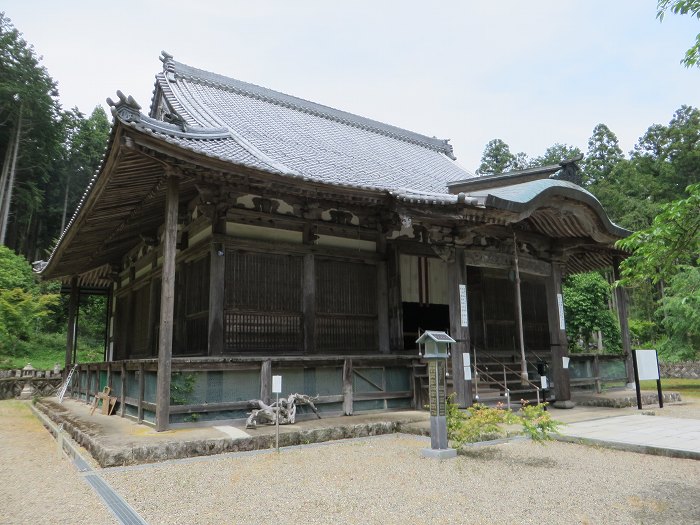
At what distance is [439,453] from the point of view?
19.6ft

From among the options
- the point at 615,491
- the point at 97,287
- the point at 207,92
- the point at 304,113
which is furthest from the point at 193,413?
the point at 97,287

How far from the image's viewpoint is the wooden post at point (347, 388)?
860 centimetres

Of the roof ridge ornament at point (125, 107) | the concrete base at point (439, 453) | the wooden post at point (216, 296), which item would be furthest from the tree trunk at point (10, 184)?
the concrete base at point (439, 453)

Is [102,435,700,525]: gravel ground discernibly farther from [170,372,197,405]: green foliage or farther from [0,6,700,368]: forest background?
[0,6,700,368]: forest background

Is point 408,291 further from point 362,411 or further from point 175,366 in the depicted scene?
point 175,366

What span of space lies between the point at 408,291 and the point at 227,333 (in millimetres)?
4349

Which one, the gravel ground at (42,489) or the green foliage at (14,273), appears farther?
the green foliage at (14,273)

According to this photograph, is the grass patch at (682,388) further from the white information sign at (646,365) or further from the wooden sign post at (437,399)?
the wooden sign post at (437,399)

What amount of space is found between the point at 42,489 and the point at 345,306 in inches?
242

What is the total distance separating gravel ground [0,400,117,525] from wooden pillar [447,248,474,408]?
598cm

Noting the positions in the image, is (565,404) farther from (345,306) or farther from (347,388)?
(345,306)

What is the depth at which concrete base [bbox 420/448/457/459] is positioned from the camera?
598cm

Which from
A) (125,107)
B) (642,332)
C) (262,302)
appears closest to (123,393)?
(262,302)

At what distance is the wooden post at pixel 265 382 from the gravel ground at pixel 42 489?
2713 millimetres
